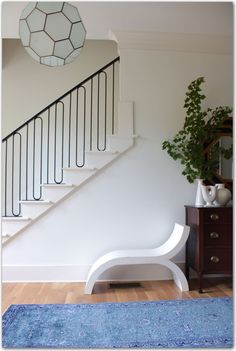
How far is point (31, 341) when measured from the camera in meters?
2.05

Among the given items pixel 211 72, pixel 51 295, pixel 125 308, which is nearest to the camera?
pixel 125 308

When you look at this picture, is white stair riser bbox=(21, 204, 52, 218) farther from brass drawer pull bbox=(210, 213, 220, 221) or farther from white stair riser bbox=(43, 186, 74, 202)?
brass drawer pull bbox=(210, 213, 220, 221)

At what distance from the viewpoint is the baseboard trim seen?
136 inches

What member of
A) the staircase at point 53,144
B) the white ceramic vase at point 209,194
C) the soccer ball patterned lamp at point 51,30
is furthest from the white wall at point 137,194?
the soccer ball patterned lamp at point 51,30

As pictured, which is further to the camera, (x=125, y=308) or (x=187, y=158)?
(x=187, y=158)

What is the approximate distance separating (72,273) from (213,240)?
5.13 feet

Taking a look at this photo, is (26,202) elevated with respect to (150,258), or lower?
elevated

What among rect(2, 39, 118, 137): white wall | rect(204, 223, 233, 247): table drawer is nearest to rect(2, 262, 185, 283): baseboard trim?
rect(204, 223, 233, 247): table drawer

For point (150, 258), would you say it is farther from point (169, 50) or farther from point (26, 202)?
point (169, 50)

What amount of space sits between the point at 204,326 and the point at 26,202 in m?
2.19

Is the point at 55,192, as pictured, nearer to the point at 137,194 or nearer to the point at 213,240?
the point at 137,194

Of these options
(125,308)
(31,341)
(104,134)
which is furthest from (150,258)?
(104,134)

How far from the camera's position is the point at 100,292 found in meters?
3.06

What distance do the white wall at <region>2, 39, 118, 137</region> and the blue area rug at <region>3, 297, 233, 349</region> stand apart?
9.65ft
